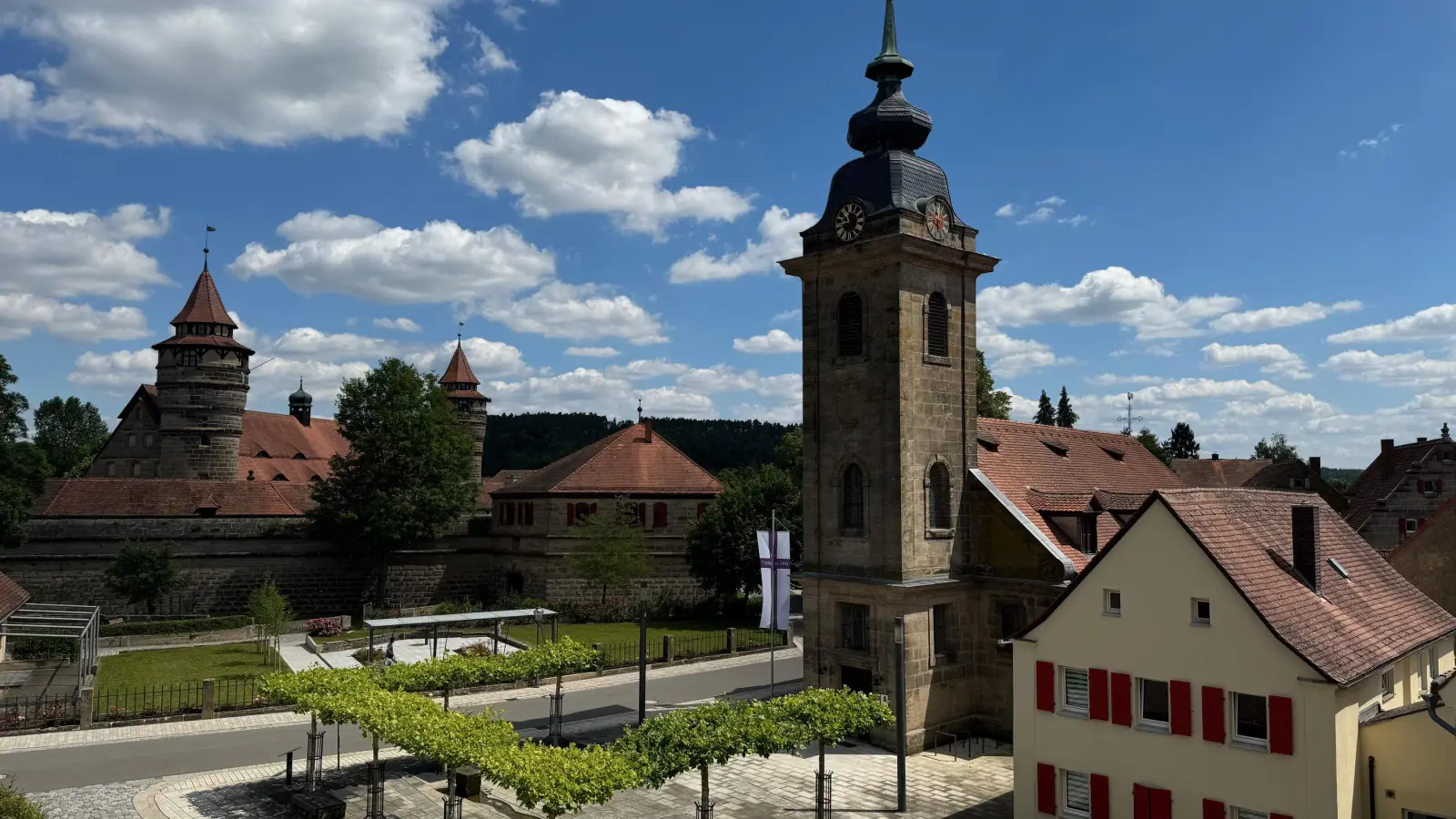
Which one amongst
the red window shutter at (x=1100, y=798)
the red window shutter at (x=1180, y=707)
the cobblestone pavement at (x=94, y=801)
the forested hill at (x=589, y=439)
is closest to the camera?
the red window shutter at (x=1180, y=707)

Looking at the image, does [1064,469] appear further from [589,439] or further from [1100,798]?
[589,439]

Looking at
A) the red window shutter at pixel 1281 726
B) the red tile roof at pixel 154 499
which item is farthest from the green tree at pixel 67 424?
the red window shutter at pixel 1281 726

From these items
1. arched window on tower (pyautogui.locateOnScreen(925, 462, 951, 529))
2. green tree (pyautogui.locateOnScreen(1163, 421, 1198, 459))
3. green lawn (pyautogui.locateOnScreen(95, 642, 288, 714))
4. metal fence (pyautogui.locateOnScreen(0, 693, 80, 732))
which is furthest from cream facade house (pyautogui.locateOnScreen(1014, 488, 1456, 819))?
green tree (pyautogui.locateOnScreen(1163, 421, 1198, 459))

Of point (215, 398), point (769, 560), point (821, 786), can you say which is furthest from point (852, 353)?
point (215, 398)

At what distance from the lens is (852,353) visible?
27.1 metres

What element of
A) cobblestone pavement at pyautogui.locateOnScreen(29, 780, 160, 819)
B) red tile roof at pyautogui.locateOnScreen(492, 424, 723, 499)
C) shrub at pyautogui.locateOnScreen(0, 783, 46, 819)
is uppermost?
red tile roof at pyautogui.locateOnScreen(492, 424, 723, 499)

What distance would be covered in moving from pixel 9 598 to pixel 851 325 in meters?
29.6

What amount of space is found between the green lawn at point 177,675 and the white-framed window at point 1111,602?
83.1 feet

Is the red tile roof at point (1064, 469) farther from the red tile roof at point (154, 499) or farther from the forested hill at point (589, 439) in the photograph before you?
the forested hill at point (589, 439)

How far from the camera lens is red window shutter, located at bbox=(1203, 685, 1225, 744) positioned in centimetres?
1704

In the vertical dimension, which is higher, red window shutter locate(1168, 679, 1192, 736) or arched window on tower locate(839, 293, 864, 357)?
arched window on tower locate(839, 293, 864, 357)

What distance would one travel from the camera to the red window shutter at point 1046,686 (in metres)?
19.4

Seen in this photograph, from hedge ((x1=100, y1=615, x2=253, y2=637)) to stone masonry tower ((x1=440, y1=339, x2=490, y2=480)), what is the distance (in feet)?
118

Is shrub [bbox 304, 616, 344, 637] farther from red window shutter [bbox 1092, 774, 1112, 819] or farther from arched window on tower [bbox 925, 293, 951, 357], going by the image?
red window shutter [bbox 1092, 774, 1112, 819]
